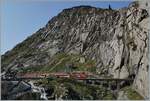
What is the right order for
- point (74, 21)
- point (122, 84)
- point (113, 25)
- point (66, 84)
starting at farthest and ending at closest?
point (74, 21) → point (113, 25) → point (122, 84) → point (66, 84)

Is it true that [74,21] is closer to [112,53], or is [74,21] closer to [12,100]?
[112,53]

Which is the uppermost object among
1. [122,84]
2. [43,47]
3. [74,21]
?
[74,21]

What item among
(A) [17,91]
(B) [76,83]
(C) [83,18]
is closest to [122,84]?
(B) [76,83]

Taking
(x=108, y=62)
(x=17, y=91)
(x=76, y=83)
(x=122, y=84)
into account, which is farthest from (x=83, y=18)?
(x=17, y=91)

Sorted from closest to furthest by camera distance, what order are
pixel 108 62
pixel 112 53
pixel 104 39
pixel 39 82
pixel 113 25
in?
pixel 39 82 → pixel 108 62 → pixel 112 53 → pixel 113 25 → pixel 104 39

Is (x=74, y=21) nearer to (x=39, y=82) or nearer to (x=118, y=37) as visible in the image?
(x=118, y=37)

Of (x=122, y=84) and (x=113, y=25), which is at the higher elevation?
(x=113, y=25)

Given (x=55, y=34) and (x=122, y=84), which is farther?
(x=55, y=34)

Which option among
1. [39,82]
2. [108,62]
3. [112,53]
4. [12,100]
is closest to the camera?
[12,100]

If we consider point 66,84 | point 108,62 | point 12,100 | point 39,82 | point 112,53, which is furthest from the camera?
point 112,53
